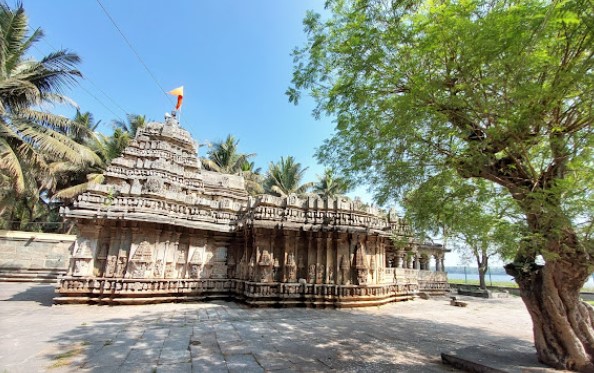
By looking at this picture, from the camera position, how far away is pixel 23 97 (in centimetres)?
1380

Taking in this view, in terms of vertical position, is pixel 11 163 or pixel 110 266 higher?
pixel 11 163

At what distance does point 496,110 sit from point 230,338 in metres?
6.92

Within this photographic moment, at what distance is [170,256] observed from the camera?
487 inches

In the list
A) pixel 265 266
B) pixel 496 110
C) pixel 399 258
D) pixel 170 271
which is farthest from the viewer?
pixel 399 258

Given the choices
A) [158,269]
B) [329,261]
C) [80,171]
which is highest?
[80,171]

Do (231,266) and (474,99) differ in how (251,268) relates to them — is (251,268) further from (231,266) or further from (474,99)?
(474,99)

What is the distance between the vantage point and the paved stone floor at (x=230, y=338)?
17.1 feet

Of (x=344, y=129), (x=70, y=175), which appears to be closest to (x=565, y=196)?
(x=344, y=129)

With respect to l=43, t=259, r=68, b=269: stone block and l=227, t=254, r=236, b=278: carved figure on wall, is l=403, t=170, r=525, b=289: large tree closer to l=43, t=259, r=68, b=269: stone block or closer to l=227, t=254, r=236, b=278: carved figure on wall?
l=227, t=254, r=236, b=278: carved figure on wall

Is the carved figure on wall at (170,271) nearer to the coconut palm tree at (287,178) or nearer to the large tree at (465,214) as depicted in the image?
the large tree at (465,214)

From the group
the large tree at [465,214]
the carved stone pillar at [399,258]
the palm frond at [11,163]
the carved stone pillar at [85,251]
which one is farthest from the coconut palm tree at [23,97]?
the carved stone pillar at [399,258]

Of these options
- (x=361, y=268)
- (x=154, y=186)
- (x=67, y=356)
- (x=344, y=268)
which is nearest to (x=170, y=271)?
(x=154, y=186)

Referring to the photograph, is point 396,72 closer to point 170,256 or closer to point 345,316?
point 345,316

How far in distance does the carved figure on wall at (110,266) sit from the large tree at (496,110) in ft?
32.9
